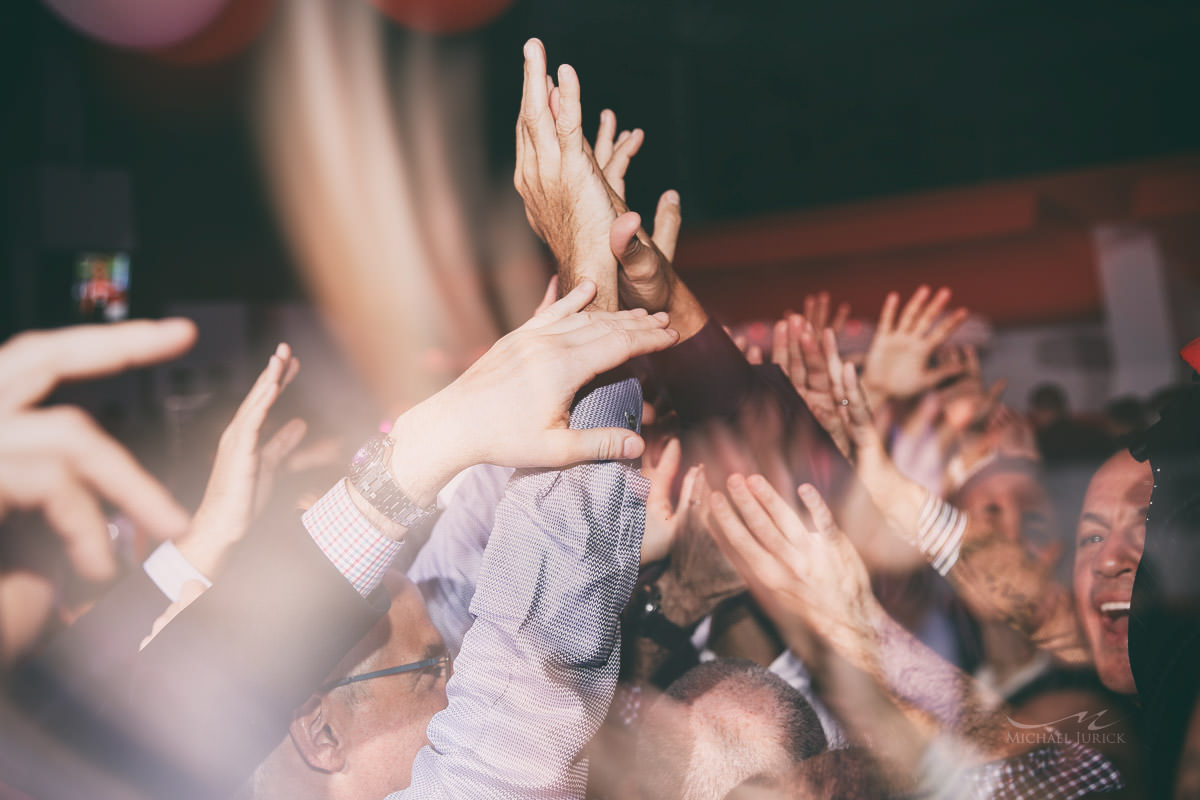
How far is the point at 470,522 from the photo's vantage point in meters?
1.21

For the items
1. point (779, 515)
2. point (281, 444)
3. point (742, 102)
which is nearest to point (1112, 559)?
A: point (779, 515)

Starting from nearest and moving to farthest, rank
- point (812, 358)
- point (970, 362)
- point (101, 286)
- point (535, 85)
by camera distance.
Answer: point (535, 85) < point (812, 358) < point (970, 362) < point (101, 286)

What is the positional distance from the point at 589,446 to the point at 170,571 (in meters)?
0.93

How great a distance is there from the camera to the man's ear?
3.19 ft

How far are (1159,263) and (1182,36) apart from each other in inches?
70.8

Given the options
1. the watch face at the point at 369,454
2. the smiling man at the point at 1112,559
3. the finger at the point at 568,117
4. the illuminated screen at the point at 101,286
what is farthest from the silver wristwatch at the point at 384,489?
the illuminated screen at the point at 101,286

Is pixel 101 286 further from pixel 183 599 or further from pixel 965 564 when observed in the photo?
pixel 965 564

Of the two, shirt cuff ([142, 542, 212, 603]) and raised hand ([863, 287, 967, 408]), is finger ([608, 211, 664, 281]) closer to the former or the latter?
shirt cuff ([142, 542, 212, 603])

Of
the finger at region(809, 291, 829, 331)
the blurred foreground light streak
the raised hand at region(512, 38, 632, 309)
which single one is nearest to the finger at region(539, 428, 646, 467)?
the raised hand at region(512, 38, 632, 309)

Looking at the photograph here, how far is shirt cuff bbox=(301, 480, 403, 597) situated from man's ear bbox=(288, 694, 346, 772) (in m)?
0.32

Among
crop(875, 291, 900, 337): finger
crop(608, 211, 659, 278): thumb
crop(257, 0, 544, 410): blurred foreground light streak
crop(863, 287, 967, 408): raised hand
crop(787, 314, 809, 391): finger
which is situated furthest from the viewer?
crop(257, 0, 544, 410): blurred foreground light streak

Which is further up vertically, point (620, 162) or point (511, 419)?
point (620, 162)

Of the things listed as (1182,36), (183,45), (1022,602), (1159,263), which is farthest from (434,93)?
(1182,36)

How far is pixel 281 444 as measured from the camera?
151 cm
